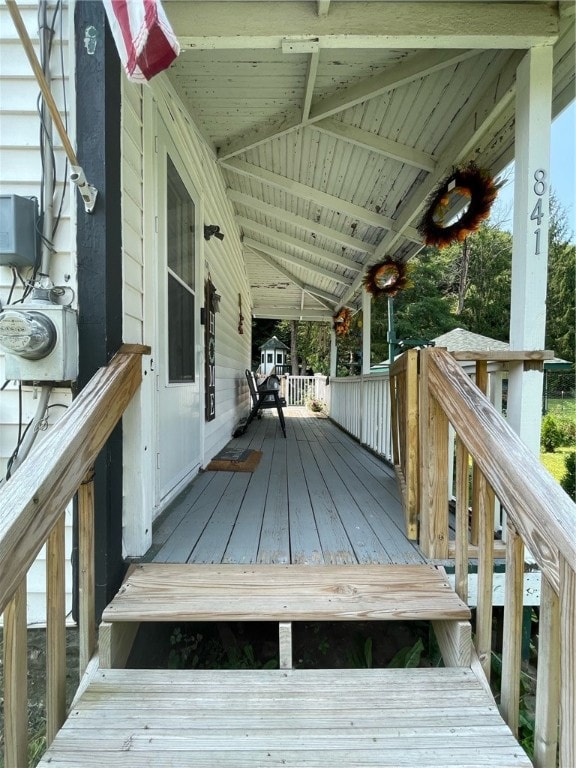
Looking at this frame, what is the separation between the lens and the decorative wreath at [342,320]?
7.68 m

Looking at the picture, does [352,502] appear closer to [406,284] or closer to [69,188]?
[69,188]

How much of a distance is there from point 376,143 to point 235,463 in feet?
9.32

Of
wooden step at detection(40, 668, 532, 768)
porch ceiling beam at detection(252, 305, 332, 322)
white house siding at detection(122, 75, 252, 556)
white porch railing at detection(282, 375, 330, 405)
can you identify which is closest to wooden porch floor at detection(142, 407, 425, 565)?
white house siding at detection(122, 75, 252, 556)

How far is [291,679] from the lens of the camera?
4.16 feet

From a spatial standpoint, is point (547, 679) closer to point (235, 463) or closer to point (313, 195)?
point (235, 463)

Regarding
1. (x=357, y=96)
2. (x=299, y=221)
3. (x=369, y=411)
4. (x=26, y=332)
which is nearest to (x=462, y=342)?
(x=369, y=411)

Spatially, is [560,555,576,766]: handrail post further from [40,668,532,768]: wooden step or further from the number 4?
the number 4

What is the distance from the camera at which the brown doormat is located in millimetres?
3287

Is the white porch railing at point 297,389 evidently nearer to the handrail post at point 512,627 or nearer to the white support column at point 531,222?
the white support column at point 531,222

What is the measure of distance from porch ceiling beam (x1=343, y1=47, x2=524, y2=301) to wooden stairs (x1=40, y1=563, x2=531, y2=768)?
2.64m

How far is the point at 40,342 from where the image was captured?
139cm

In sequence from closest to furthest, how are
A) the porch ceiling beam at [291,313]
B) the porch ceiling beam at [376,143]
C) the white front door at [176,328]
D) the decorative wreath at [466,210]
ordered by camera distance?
1. the white front door at [176,328]
2. the decorative wreath at [466,210]
3. the porch ceiling beam at [376,143]
4. the porch ceiling beam at [291,313]

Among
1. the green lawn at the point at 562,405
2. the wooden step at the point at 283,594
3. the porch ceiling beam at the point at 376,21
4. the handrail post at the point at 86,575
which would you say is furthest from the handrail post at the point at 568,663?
the green lawn at the point at 562,405

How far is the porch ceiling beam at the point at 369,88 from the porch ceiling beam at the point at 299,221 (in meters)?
1.33
